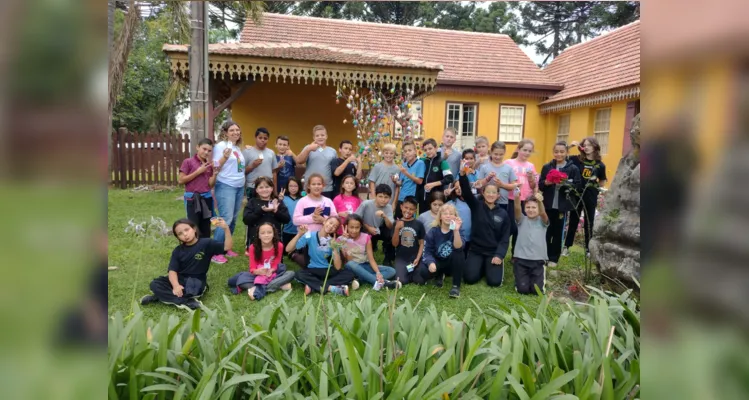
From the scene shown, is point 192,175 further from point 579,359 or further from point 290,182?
point 579,359

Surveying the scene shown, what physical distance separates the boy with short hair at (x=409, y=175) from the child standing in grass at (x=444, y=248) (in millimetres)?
791

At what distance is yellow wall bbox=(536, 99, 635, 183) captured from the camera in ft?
38.1

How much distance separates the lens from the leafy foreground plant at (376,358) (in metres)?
1.49

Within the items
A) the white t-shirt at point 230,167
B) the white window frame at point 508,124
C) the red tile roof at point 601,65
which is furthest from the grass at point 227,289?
the white window frame at point 508,124

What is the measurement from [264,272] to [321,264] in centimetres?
54

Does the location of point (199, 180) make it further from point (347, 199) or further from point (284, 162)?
point (347, 199)

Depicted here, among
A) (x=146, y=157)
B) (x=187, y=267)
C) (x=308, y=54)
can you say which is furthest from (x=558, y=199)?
(x=146, y=157)

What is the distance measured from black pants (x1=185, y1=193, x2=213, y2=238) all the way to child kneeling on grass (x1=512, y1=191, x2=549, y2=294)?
316 centimetres

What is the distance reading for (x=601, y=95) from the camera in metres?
11.2
